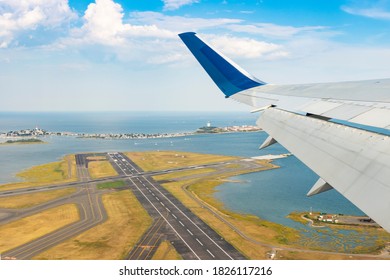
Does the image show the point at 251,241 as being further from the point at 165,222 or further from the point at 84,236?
the point at 84,236

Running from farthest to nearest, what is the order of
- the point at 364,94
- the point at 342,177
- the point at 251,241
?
the point at 251,241, the point at 364,94, the point at 342,177

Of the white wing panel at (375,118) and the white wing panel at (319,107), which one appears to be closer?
the white wing panel at (375,118)

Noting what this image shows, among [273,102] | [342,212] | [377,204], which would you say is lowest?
[342,212]

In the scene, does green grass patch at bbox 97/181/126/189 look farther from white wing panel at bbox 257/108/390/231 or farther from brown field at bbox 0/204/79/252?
white wing panel at bbox 257/108/390/231

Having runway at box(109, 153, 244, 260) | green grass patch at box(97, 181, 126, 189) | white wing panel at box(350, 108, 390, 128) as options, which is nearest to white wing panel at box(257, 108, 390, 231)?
white wing panel at box(350, 108, 390, 128)

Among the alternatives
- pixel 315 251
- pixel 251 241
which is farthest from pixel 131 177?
pixel 315 251

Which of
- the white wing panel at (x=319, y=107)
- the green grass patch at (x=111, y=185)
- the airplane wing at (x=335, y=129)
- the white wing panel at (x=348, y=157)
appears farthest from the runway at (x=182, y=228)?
the white wing panel at (x=348, y=157)

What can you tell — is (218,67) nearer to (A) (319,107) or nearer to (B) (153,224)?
(A) (319,107)

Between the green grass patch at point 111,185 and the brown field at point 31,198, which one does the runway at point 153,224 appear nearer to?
the green grass patch at point 111,185

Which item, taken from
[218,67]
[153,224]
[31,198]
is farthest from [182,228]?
[31,198]
